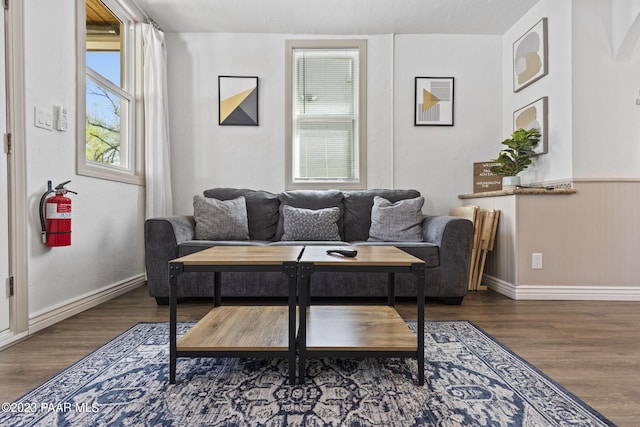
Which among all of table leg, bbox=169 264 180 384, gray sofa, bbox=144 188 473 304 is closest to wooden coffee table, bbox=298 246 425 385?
table leg, bbox=169 264 180 384

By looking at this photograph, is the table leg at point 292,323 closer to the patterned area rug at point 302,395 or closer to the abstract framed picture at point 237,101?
the patterned area rug at point 302,395

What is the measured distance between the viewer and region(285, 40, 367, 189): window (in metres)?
3.43

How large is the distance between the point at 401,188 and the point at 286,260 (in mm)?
2365

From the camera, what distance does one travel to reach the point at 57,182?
2.06 m

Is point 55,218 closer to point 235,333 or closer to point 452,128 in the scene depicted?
point 235,333

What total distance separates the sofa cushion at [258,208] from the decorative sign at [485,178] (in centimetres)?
196

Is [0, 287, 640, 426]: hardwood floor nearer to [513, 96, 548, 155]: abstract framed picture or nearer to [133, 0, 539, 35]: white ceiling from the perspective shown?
[513, 96, 548, 155]: abstract framed picture

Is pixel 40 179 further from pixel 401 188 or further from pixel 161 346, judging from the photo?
pixel 401 188

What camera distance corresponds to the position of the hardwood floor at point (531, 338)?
1291 mm

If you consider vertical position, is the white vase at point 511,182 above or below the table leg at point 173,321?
above

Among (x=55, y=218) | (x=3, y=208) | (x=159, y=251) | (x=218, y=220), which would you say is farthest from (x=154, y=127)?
(x=3, y=208)

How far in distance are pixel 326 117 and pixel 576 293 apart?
2673mm

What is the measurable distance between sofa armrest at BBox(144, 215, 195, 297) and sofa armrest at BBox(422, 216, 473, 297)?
1.97 m

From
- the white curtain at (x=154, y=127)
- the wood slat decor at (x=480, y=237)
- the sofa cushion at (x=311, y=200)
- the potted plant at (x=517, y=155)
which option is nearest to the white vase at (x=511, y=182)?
the potted plant at (x=517, y=155)
